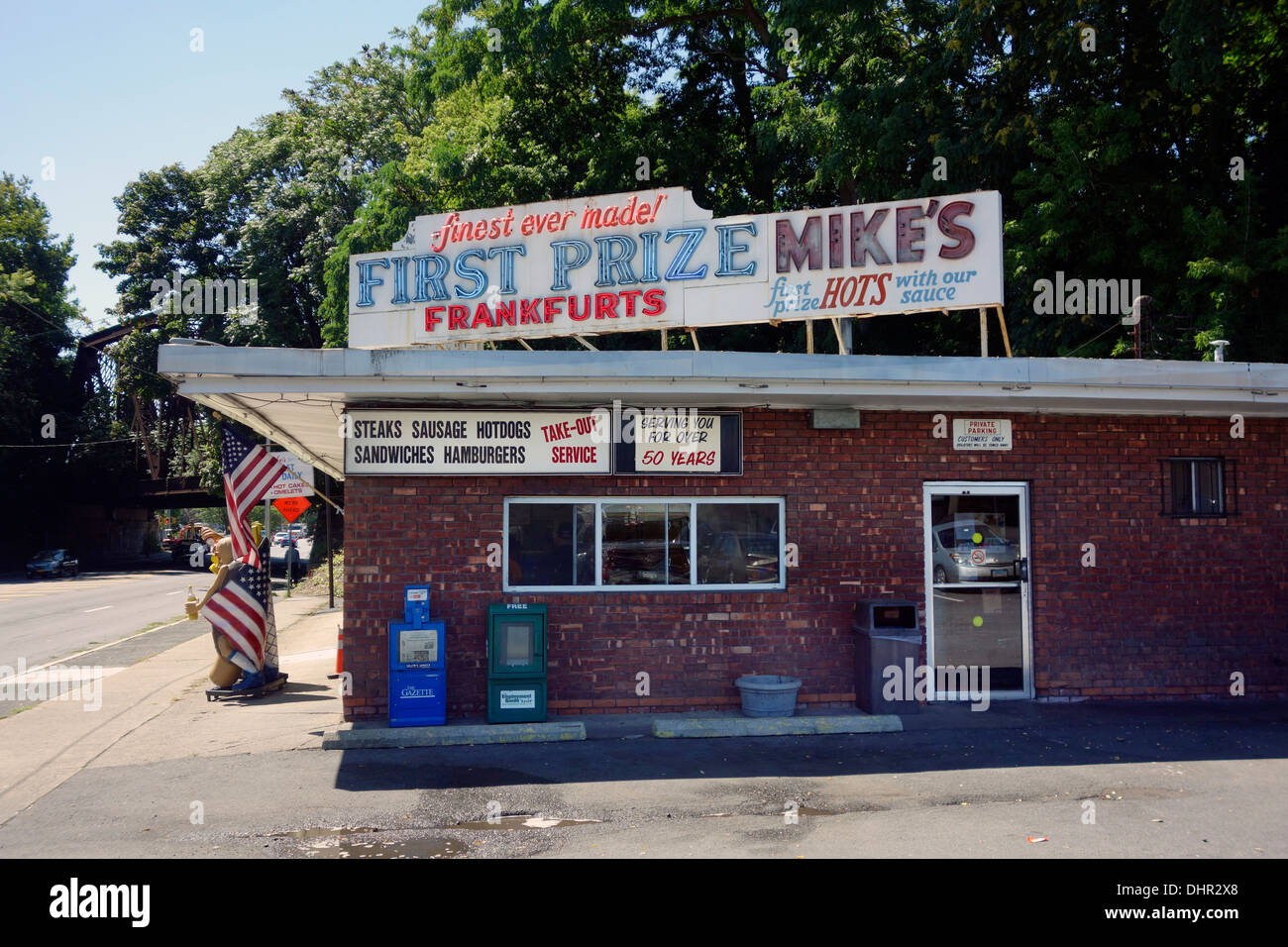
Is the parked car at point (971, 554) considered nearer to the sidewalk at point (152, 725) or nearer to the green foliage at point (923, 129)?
the green foliage at point (923, 129)

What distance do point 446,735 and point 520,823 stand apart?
2.32 m

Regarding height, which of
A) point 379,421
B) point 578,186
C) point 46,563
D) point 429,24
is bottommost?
point 46,563

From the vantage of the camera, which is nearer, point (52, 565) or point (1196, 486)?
point (1196, 486)

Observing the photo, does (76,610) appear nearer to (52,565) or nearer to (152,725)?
(152,725)

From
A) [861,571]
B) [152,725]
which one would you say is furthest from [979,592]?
[152,725]

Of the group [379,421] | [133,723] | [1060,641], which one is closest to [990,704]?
[1060,641]

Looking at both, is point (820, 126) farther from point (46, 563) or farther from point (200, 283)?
point (46, 563)

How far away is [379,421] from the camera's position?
9180 mm

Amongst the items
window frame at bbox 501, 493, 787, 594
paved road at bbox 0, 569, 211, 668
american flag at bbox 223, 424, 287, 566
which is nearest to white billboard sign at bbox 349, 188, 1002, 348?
window frame at bbox 501, 493, 787, 594

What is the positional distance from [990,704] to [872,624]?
5.69 ft

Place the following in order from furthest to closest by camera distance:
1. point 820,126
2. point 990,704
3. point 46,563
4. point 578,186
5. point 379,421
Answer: point 46,563
point 578,186
point 820,126
point 990,704
point 379,421

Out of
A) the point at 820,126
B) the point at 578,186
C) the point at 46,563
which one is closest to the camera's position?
the point at 820,126

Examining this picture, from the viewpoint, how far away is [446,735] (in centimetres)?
857

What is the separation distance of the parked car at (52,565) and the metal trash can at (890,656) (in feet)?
147
